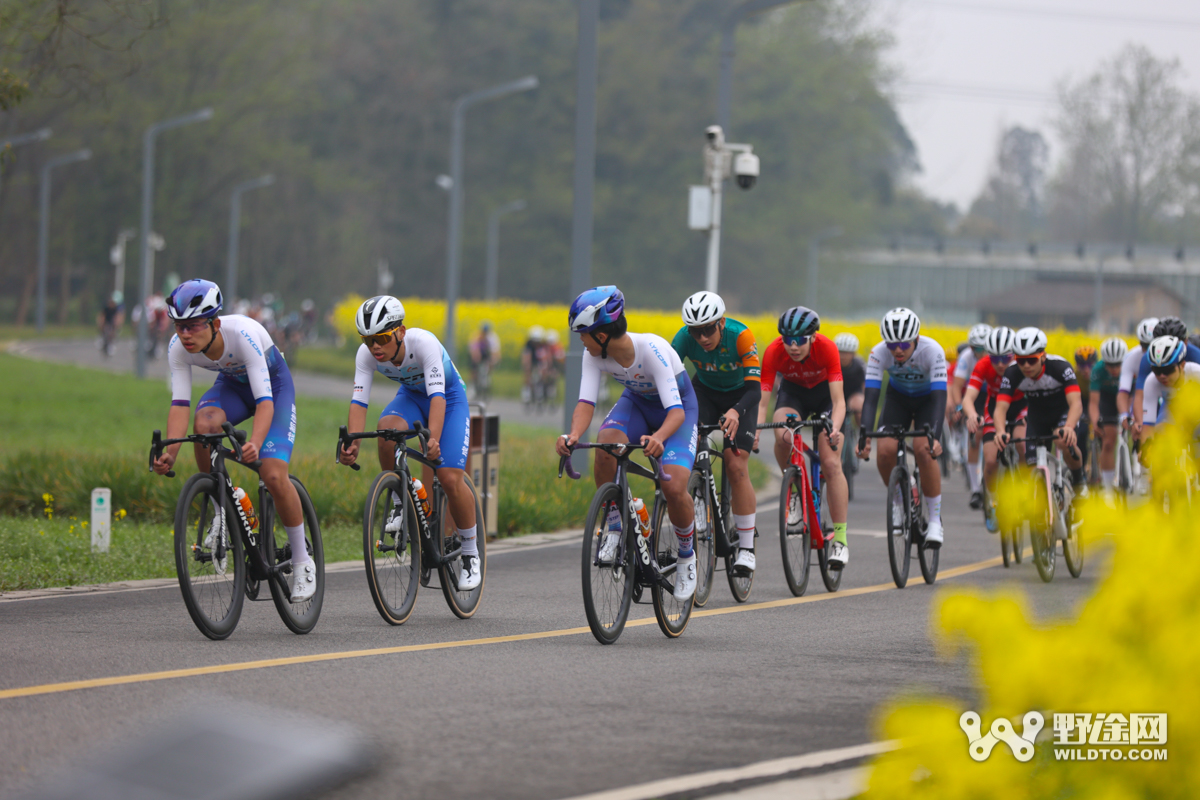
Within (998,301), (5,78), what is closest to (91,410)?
(5,78)

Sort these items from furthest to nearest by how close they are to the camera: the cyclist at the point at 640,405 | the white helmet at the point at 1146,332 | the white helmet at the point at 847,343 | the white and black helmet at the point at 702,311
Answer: the white helmet at the point at 847,343
the white helmet at the point at 1146,332
the white and black helmet at the point at 702,311
the cyclist at the point at 640,405

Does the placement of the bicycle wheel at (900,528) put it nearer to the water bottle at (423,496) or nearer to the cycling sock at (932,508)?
the cycling sock at (932,508)

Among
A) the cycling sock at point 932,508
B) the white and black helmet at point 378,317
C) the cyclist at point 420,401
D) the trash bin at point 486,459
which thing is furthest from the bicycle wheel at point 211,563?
the cycling sock at point 932,508

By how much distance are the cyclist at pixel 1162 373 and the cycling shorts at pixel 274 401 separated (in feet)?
22.3

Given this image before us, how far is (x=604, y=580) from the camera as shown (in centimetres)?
845

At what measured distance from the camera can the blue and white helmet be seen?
27.4 ft

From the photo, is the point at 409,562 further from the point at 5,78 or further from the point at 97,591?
the point at 5,78

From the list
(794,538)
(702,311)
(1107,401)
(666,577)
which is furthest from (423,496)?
(1107,401)

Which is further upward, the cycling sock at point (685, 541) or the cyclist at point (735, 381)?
the cyclist at point (735, 381)

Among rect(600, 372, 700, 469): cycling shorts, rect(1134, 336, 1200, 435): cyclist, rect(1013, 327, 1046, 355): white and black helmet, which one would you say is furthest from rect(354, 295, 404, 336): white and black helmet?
rect(1134, 336, 1200, 435): cyclist

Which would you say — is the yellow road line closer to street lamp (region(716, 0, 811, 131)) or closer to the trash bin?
the trash bin

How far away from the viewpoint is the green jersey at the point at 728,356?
9.98 m

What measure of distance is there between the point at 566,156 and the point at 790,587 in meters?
82.9

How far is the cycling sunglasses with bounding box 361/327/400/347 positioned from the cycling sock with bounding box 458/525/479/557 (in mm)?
1248
